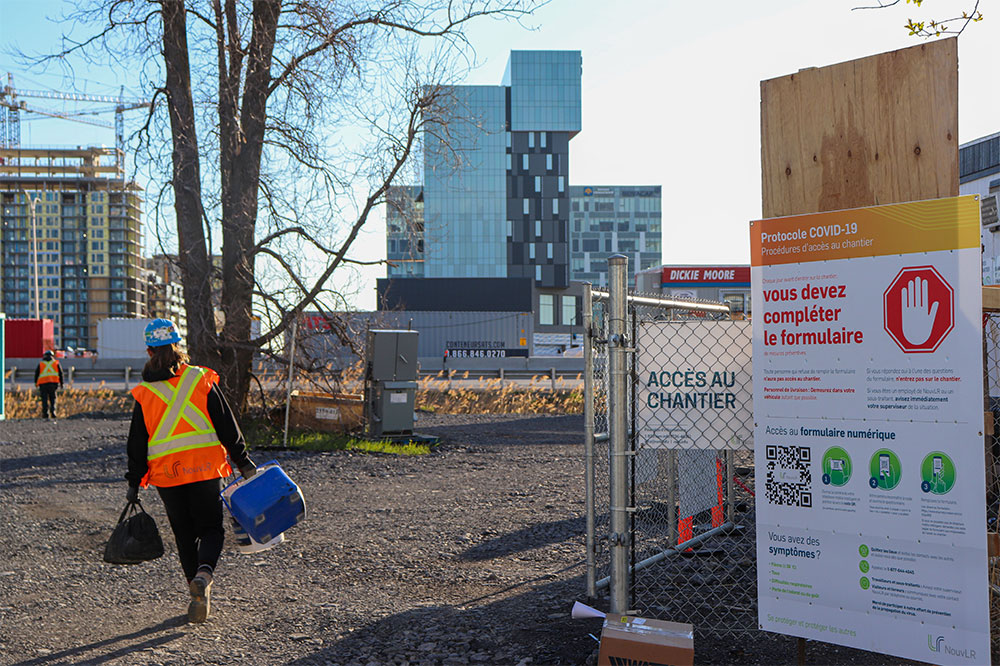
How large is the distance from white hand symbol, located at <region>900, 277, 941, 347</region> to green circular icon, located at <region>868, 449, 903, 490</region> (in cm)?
48

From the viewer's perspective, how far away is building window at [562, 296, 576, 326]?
100338 millimetres

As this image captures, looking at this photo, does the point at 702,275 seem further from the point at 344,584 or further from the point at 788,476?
the point at 788,476

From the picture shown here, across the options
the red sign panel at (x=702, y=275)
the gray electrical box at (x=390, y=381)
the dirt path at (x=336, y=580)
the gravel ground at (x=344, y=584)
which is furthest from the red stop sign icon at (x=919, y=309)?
the red sign panel at (x=702, y=275)

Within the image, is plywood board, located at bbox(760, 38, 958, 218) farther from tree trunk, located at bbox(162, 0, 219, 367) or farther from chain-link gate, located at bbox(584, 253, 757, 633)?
tree trunk, located at bbox(162, 0, 219, 367)

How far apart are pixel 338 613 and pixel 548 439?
1105 centimetres

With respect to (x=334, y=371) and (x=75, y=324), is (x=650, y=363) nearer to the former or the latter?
(x=334, y=371)

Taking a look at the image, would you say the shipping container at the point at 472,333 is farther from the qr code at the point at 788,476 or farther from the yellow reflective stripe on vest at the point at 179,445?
the qr code at the point at 788,476

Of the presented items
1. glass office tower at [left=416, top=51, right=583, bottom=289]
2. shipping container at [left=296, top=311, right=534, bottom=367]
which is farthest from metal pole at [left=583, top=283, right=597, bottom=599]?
glass office tower at [left=416, top=51, right=583, bottom=289]

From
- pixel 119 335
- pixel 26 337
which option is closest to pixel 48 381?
pixel 26 337

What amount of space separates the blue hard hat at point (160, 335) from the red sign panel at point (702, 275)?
1541cm

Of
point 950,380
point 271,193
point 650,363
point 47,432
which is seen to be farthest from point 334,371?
point 950,380

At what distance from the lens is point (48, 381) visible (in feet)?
66.5

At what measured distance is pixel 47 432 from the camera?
17547 millimetres

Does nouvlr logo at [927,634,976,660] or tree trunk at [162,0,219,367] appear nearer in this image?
nouvlr logo at [927,634,976,660]
